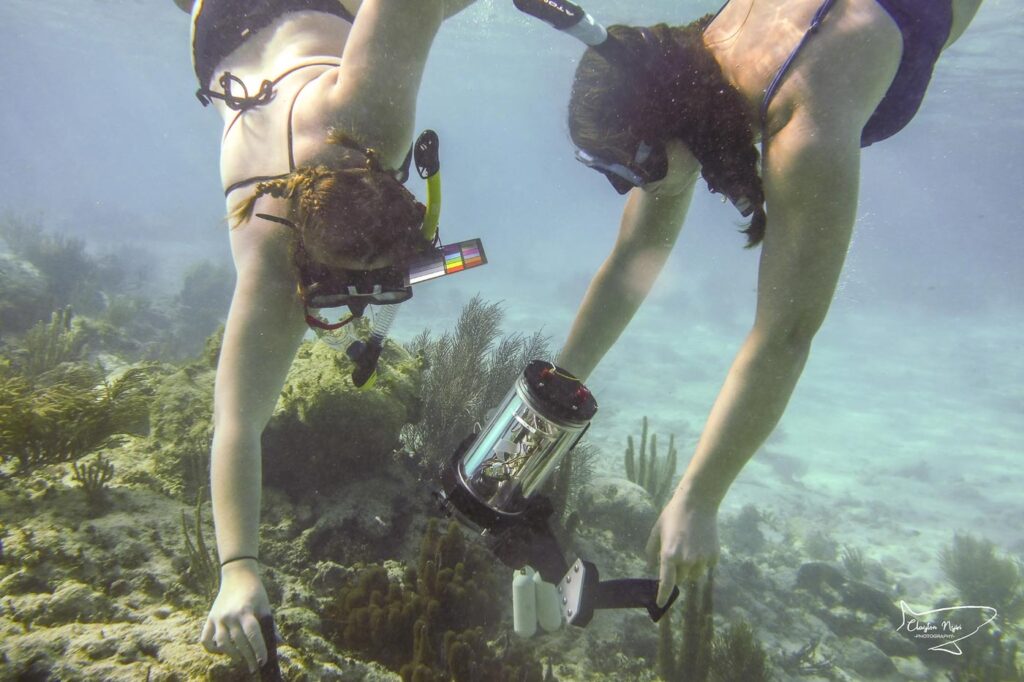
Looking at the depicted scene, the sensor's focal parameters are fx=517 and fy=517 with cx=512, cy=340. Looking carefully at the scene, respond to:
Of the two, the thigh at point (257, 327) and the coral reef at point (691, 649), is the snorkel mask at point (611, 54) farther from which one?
the coral reef at point (691, 649)

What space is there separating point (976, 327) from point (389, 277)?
131ft

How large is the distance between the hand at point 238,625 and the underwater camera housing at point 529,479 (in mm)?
808

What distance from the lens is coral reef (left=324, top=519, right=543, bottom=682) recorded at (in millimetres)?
2568

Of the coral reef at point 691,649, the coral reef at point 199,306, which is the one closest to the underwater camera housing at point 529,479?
the coral reef at point 691,649

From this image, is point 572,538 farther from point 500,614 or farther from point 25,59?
point 25,59

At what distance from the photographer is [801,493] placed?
37.1 feet

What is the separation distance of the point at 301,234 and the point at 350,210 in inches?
8.9

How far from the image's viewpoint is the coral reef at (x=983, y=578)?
22.6 ft

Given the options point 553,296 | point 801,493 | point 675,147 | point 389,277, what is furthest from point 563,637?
point 553,296

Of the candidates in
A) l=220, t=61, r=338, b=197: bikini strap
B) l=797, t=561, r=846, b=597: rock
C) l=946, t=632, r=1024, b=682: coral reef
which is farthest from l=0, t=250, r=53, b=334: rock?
l=946, t=632, r=1024, b=682: coral reef

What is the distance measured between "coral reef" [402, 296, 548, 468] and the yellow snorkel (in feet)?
7.95

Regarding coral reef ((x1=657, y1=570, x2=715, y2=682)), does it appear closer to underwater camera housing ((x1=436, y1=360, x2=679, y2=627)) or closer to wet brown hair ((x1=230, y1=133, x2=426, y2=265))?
underwater camera housing ((x1=436, y1=360, x2=679, y2=627))

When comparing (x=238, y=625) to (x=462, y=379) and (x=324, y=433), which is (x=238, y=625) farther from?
(x=462, y=379)

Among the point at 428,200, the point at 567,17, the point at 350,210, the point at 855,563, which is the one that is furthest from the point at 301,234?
the point at 855,563
